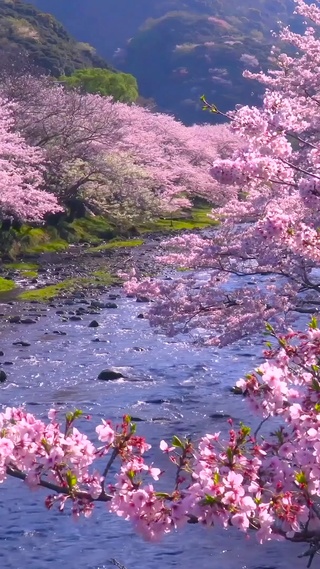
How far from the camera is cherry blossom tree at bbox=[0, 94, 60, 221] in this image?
2992cm

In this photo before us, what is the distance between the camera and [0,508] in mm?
9953

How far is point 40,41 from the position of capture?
331 feet

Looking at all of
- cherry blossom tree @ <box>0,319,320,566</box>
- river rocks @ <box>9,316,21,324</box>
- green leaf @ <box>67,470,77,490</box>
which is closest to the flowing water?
river rocks @ <box>9,316,21,324</box>

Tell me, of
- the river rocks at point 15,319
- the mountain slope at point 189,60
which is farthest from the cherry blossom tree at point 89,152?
the mountain slope at point 189,60

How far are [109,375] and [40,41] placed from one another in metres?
91.4

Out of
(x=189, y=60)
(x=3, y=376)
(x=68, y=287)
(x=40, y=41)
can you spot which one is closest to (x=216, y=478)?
(x=3, y=376)

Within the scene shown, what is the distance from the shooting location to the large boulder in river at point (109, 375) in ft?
52.3

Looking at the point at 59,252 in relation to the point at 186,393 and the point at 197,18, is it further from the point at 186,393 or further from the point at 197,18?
the point at 197,18

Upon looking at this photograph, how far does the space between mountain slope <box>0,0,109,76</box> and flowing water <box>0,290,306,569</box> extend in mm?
A: 68273

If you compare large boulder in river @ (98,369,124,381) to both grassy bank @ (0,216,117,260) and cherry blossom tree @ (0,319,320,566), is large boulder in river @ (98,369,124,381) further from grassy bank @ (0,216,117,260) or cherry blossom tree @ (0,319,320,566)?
grassy bank @ (0,216,117,260)

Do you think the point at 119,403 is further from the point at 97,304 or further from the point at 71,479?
the point at 71,479

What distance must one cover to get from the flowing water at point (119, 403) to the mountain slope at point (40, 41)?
68273 mm

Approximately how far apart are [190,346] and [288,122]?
11625 mm

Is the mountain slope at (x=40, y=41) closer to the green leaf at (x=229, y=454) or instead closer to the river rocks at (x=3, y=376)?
the river rocks at (x=3, y=376)
